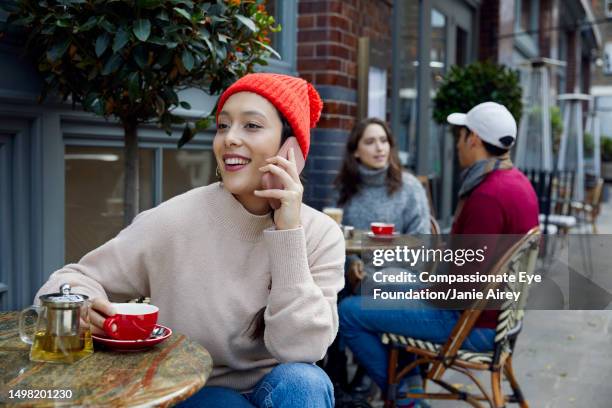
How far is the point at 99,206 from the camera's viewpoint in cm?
337

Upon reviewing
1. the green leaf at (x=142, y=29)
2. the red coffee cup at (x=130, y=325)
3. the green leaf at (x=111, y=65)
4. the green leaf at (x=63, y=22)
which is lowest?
the red coffee cup at (x=130, y=325)

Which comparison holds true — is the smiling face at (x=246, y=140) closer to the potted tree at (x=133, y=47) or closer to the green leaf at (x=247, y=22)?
the potted tree at (x=133, y=47)

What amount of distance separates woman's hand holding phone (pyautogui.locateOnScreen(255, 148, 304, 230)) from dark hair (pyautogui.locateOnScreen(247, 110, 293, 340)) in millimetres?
131

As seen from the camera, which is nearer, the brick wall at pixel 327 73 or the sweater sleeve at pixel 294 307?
the sweater sleeve at pixel 294 307

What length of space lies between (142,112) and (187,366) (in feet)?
4.57

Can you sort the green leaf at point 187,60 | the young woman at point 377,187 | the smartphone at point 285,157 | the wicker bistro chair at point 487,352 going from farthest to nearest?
the young woman at point 377,187 < the wicker bistro chair at point 487,352 < the green leaf at point 187,60 < the smartphone at point 285,157

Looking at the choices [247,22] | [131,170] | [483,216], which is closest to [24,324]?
[131,170]

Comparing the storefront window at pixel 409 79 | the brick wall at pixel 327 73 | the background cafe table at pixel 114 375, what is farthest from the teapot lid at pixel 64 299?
the storefront window at pixel 409 79

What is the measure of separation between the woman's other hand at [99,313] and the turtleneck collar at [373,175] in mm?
2708

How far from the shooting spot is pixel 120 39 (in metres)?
2.25

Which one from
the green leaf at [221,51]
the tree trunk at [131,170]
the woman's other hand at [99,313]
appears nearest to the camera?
the woman's other hand at [99,313]

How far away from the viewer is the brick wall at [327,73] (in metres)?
4.79

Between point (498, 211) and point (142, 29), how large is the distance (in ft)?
5.57

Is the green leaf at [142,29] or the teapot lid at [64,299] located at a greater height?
the green leaf at [142,29]
